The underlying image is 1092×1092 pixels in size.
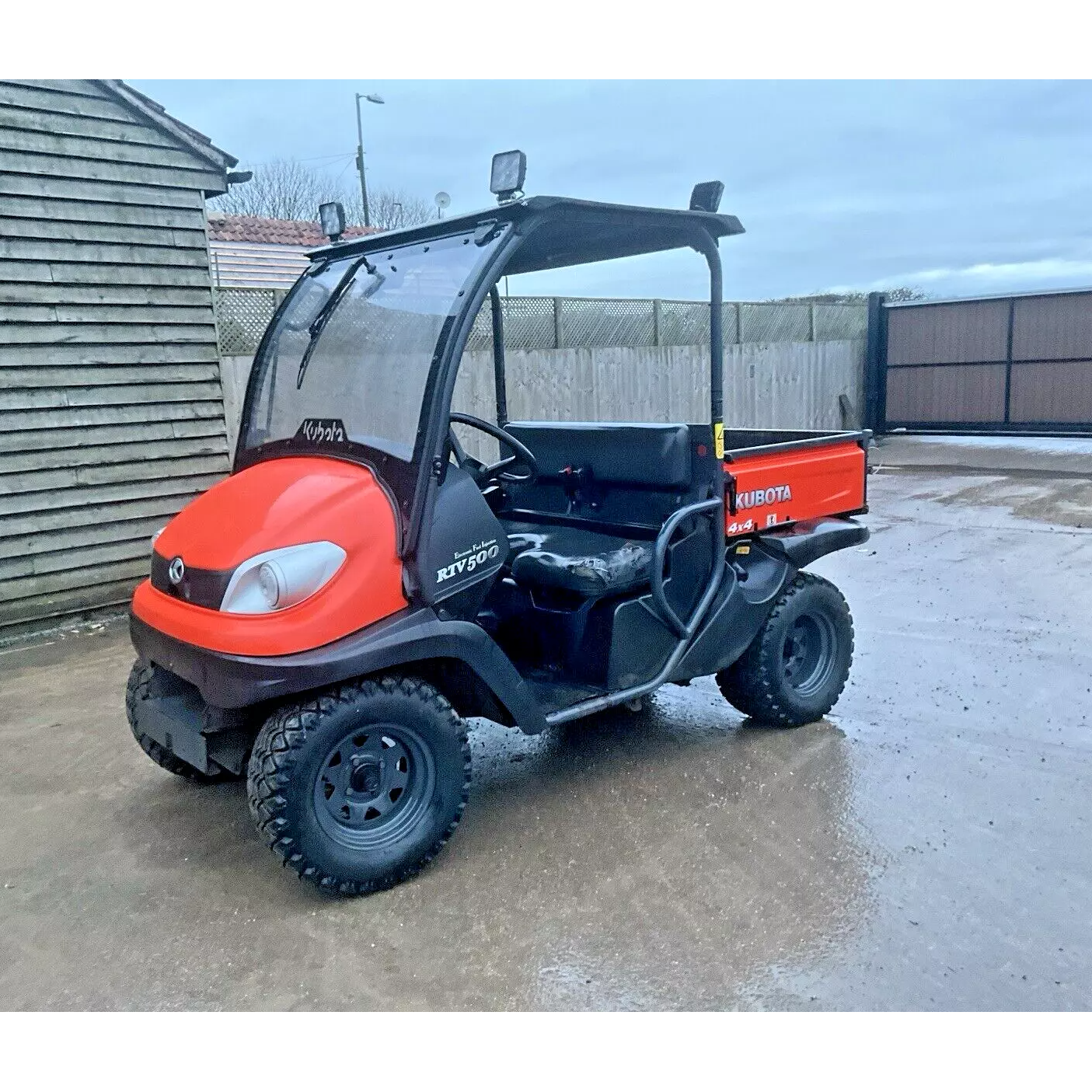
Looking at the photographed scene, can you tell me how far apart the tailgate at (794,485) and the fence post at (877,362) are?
12626 millimetres

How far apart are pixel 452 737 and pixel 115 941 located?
1193 mm

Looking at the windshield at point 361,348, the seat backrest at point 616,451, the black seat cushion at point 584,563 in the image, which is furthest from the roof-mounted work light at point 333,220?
the black seat cushion at point 584,563

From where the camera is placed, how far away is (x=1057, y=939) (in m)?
2.79

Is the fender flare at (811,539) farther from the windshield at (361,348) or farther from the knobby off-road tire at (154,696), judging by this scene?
the knobby off-road tire at (154,696)

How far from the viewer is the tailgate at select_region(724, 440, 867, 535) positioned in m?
4.07

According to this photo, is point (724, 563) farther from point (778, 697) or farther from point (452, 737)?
point (452, 737)

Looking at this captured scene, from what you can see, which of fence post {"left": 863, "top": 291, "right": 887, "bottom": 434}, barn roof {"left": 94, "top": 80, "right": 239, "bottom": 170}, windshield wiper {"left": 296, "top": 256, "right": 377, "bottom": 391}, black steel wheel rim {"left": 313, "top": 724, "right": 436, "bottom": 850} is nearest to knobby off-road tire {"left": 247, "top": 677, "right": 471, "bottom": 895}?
black steel wheel rim {"left": 313, "top": 724, "right": 436, "bottom": 850}

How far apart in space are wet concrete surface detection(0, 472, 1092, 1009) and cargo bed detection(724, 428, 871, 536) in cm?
98

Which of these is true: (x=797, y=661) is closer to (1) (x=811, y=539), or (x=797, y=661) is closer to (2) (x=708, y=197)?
(1) (x=811, y=539)

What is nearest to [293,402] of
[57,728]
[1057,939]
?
[57,728]

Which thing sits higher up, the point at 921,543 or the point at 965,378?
the point at 965,378

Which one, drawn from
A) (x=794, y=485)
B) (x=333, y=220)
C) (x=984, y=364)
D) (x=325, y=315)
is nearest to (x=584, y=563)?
(x=794, y=485)

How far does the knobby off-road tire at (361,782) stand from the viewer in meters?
2.96
